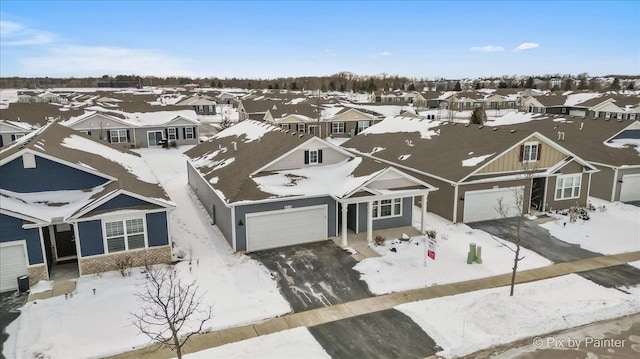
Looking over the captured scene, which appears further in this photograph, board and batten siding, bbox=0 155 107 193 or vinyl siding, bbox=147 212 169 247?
vinyl siding, bbox=147 212 169 247

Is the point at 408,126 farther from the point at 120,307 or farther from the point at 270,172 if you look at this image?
the point at 120,307

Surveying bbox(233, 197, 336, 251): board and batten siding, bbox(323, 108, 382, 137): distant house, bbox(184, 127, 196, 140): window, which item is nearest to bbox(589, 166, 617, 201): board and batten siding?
bbox(233, 197, 336, 251): board and batten siding

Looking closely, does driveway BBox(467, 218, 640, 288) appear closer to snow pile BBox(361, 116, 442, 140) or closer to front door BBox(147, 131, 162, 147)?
snow pile BBox(361, 116, 442, 140)

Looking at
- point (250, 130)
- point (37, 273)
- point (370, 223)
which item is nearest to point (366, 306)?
point (370, 223)

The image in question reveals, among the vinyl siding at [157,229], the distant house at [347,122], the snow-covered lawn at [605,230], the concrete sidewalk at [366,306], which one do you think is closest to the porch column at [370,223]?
the concrete sidewalk at [366,306]

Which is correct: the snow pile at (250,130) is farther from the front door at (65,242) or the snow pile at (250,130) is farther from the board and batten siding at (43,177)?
the front door at (65,242)
